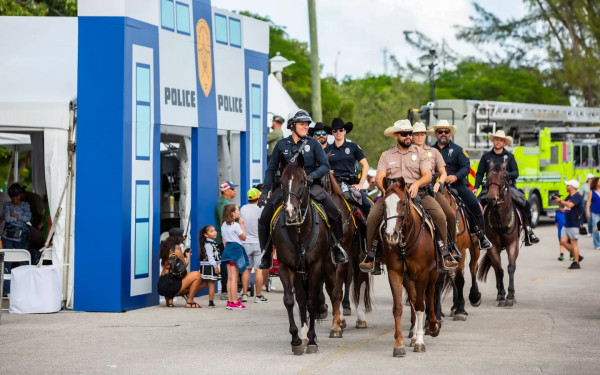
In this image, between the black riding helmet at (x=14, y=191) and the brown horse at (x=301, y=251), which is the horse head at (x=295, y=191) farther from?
the black riding helmet at (x=14, y=191)

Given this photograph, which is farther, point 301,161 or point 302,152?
point 302,152

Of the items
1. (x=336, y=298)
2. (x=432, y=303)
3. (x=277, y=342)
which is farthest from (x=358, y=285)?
(x=277, y=342)

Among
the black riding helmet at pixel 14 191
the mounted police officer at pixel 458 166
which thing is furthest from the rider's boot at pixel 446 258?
the black riding helmet at pixel 14 191

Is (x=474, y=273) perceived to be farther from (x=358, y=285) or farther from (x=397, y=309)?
(x=397, y=309)

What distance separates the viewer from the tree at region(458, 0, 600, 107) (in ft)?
185

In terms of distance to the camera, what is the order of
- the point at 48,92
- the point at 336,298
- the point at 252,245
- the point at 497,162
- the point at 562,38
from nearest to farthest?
1. the point at 336,298
2. the point at 48,92
3. the point at 497,162
4. the point at 252,245
5. the point at 562,38

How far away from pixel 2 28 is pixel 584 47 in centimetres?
4570

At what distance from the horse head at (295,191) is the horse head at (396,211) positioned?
94 centimetres

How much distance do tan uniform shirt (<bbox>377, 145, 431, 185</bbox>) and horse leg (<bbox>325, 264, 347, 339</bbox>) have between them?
1.55 metres

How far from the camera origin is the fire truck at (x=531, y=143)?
36500 millimetres

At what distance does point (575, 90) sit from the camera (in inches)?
2323

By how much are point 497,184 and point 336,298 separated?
4.66 m

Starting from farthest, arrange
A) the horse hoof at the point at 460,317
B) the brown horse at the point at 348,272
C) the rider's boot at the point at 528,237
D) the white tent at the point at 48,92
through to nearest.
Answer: the rider's boot at the point at 528,237 < the white tent at the point at 48,92 < the horse hoof at the point at 460,317 < the brown horse at the point at 348,272

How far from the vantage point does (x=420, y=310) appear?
11898mm
